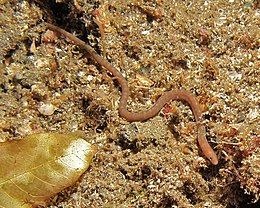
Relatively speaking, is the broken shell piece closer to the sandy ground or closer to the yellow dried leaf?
the sandy ground

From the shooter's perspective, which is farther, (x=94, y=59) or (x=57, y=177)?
(x=94, y=59)

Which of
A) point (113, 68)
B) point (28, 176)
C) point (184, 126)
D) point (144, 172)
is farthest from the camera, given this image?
point (113, 68)

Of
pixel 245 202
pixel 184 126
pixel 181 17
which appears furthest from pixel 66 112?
pixel 245 202

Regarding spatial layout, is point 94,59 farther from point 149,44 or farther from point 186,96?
point 186,96

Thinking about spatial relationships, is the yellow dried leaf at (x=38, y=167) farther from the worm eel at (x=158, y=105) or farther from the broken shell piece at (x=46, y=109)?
the worm eel at (x=158, y=105)

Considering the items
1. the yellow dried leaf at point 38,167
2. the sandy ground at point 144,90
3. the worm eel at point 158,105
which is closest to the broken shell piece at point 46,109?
the sandy ground at point 144,90

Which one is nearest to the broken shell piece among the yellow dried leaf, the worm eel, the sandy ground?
the sandy ground
